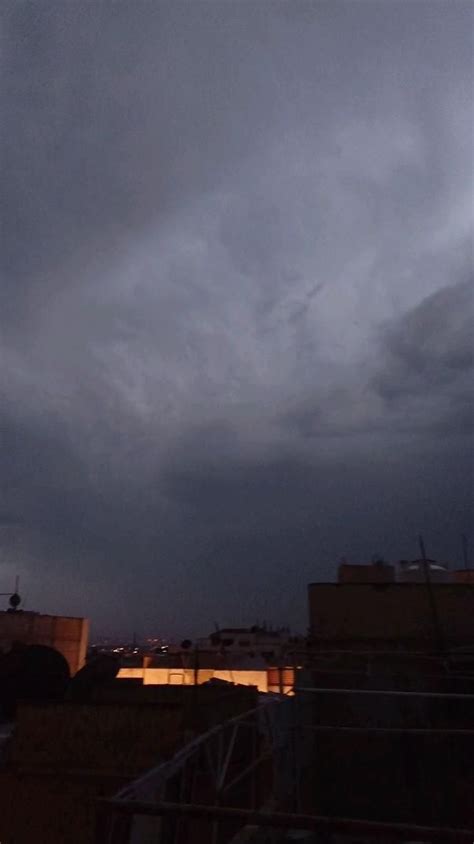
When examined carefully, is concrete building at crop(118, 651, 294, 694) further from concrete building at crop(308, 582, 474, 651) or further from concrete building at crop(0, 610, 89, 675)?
concrete building at crop(308, 582, 474, 651)

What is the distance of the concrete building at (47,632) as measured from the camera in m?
27.5

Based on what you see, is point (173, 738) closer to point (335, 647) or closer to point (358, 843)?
point (358, 843)

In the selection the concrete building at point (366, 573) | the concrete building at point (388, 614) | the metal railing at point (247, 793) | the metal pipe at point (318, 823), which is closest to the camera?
the metal pipe at point (318, 823)

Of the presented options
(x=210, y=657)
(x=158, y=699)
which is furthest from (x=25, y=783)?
(x=210, y=657)

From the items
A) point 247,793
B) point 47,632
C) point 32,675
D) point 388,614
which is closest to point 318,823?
point 247,793

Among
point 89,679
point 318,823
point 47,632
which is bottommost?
point 318,823

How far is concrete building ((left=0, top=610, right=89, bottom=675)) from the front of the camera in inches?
1081

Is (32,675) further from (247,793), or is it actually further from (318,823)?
(318,823)

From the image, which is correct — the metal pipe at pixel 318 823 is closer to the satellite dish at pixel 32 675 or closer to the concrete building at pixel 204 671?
the satellite dish at pixel 32 675

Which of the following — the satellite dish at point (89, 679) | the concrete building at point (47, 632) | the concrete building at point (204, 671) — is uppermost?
the concrete building at point (47, 632)

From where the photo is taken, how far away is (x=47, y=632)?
28312 millimetres

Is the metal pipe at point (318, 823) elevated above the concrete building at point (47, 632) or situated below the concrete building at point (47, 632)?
below

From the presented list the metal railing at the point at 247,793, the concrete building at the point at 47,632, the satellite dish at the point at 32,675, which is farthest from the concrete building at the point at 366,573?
the concrete building at the point at 47,632

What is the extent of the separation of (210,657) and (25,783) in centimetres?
2563
